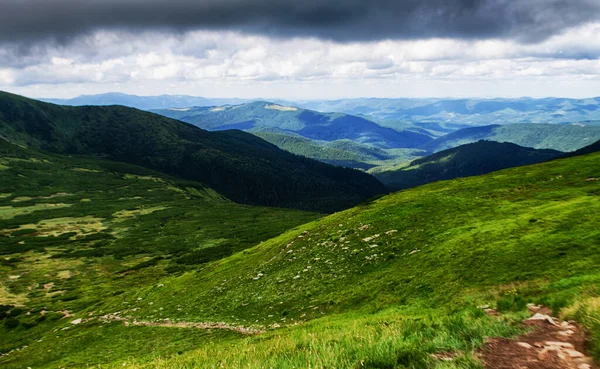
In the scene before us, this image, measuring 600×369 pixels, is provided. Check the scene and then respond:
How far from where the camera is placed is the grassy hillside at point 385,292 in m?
10.5

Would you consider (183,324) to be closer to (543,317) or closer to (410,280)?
(410,280)


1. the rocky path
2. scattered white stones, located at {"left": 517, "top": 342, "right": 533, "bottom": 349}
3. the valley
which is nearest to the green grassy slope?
the valley

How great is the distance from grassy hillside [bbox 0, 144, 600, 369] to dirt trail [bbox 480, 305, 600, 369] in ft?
1.24

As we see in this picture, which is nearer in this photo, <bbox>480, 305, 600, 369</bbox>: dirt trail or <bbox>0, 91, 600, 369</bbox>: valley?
<bbox>480, 305, 600, 369</bbox>: dirt trail

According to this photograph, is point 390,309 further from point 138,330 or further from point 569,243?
point 138,330

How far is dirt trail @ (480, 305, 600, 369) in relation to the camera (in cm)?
770

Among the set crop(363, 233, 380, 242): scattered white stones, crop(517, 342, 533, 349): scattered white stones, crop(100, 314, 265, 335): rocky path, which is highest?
crop(517, 342, 533, 349): scattered white stones

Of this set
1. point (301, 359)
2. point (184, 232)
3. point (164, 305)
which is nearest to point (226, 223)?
point (184, 232)

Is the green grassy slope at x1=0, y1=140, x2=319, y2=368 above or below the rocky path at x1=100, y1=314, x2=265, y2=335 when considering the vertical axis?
below

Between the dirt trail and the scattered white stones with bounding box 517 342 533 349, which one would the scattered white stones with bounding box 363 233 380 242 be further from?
the scattered white stones with bounding box 517 342 533 349

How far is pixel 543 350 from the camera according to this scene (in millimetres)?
8320

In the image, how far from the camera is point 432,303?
2194 cm

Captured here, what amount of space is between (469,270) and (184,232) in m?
155

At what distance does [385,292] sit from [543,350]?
19722mm
